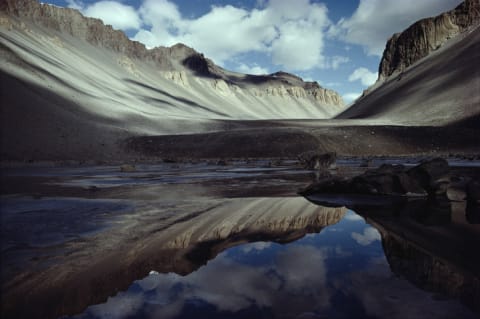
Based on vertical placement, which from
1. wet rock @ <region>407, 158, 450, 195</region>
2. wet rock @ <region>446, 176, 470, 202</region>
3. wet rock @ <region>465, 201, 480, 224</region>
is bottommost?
wet rock @ <region>465, 201, 480, 224</region>

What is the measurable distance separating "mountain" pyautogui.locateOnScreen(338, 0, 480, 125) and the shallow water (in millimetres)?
55969

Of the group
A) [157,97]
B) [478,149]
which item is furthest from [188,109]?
[478,149]

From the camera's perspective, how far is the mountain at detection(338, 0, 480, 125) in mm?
58344

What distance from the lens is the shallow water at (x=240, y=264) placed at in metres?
2.86

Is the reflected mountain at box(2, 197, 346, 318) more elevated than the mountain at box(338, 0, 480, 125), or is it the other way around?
the mountain at box(338, 0, 480, 125)

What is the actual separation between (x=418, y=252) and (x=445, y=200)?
197 inches

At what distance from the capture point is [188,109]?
108m

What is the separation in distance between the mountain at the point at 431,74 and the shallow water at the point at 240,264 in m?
56.0

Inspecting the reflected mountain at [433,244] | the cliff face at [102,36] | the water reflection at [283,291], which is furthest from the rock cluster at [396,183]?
the cliff face at [102,36]

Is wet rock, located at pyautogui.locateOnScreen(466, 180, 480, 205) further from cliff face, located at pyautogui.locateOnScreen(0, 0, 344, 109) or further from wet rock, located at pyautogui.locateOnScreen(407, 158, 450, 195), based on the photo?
cliff face, located at pyautogui.locateOnScreen(0, 0, 344, 109)

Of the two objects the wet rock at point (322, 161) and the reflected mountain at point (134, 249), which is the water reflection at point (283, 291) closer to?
the reflected mountain at point (134, 249)

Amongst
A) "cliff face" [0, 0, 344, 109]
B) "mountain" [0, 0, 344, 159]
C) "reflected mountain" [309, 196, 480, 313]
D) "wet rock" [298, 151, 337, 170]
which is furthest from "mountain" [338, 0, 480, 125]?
"cliff face" [0, 0, 344, 109]

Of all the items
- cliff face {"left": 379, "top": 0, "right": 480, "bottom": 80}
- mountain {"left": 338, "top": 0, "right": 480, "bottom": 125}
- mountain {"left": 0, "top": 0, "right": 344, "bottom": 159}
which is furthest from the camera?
cliff face {"left": 379, "top": 0, "right": 480, "bottom": 80}

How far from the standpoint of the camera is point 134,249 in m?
4.42
